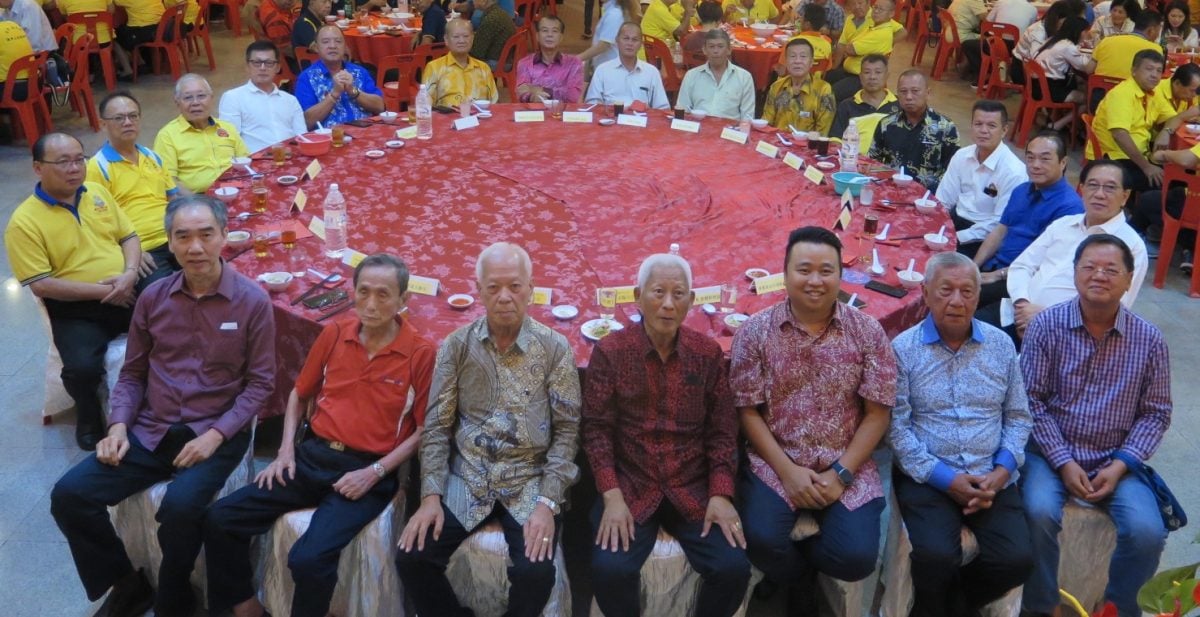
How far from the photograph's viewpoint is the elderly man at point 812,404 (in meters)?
2.82

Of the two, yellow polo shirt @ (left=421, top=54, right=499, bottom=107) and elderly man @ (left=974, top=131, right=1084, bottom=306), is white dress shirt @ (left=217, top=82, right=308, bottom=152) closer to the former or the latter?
yellow polo shirt @ (left=421, top=54, right=499, bottom=107)

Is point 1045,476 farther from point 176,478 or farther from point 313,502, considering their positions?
point 176,478

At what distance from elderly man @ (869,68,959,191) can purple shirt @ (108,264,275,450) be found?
342 centimetres

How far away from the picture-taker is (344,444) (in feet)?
9.58

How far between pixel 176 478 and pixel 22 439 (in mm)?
1294

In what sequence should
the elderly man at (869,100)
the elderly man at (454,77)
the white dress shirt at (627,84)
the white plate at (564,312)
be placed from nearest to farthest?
the white plate at (564,312), the elderly man at (869,100), the elderly man at (454,77), the white dress shirt at (627,84)

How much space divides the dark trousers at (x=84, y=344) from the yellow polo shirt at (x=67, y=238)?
12 centimetres

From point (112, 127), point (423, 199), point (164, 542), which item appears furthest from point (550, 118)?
point (164, 542)

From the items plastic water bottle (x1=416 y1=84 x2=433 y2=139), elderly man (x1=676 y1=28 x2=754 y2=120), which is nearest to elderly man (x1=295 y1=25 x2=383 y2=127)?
plastic water bottle (x1=416 y1=84 x2=433 y2=139)

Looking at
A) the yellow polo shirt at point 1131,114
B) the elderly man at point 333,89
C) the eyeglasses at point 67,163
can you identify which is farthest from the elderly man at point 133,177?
the yellow polo shirt at point 1131,114

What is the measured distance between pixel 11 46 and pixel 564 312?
523cm

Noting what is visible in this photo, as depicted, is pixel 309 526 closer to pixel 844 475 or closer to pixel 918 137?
pixel 844 475

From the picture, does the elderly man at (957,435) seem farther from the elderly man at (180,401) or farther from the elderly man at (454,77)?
the elderly man at (454,77)

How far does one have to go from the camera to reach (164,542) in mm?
2803
